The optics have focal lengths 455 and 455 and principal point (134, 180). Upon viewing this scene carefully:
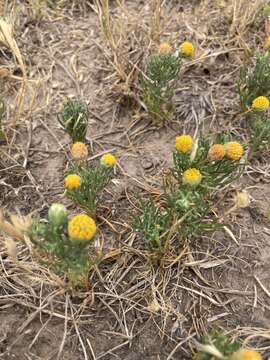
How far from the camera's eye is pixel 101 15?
10.5 ft

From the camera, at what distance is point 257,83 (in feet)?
8.86

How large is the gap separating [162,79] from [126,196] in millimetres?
732

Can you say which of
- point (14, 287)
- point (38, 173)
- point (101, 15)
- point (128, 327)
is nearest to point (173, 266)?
point (128, 327)

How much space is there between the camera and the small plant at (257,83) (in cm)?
268

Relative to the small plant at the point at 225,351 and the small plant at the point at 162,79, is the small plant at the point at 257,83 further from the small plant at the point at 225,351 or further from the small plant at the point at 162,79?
the small plant at the point at 225,351

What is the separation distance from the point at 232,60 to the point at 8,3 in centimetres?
171

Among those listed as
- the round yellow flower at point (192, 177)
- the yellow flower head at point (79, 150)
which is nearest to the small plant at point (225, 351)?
the round yellow flower at point (192, 177)

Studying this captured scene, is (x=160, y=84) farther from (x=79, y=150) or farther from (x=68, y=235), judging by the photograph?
(x=68, y=235)

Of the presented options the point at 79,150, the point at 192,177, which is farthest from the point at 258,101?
the point at 79,150

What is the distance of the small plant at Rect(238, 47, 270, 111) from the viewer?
2.68m

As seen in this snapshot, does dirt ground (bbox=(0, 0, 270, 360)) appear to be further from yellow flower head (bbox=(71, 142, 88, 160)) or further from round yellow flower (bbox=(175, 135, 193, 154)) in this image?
round yellow flower (bbox=(175, 135, 193, 154))

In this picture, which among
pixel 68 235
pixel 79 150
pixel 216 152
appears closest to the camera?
pixel 68 235

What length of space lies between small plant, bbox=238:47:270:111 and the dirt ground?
0.16 m

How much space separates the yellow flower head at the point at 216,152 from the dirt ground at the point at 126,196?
1.39 feet
